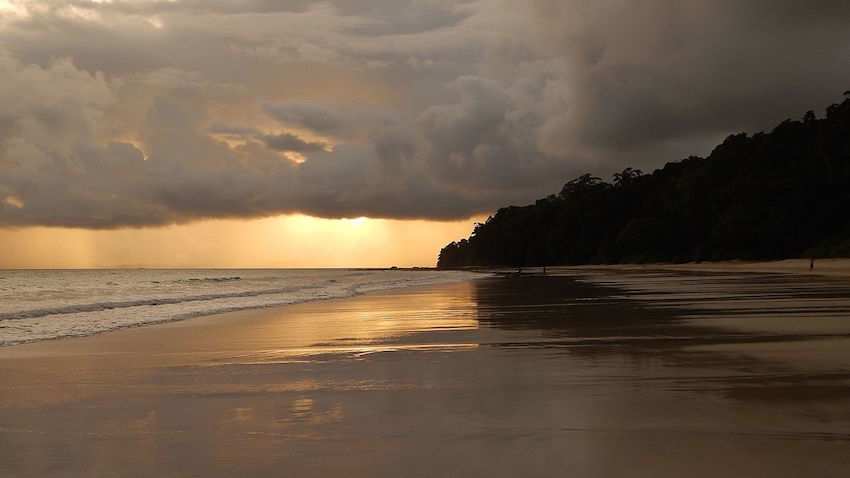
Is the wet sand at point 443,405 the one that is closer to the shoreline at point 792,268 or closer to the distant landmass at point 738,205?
the shoreline at point 792,268

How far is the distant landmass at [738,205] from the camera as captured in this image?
8825 cm

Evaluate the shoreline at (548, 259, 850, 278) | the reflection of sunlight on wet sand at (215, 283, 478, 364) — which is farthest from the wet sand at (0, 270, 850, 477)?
the shoreline at (548, 259, 850, 278)

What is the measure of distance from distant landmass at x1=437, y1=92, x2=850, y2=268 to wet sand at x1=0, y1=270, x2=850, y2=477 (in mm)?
76072

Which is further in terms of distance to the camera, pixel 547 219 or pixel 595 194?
pixel 547 219

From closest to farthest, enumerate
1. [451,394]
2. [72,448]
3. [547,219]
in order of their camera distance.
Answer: [72,448], [451,394], [547,219]

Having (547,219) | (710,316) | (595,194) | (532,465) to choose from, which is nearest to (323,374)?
(532,465)

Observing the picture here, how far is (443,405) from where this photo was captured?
728 centimetres

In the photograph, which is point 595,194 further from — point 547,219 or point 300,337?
point 300,337

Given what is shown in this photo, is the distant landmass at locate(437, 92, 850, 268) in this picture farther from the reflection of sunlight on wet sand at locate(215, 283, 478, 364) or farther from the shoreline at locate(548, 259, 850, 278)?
the reflection of sunlight on wet sand at locate(215, 283, 478, 364)

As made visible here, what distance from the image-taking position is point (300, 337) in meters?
15.0

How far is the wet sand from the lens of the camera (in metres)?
5.26

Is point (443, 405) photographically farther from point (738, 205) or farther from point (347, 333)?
point (738, 205)

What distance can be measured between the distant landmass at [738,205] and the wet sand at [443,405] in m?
76.1

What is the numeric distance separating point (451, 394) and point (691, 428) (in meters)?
2.71
